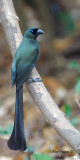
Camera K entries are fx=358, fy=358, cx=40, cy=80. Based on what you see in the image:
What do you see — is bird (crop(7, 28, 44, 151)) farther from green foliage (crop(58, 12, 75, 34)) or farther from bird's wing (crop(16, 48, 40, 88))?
green foliage (crop(58, 12, 75, 34))

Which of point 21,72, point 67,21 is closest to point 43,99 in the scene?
point 21,72

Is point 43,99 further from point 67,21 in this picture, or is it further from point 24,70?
point 67,21

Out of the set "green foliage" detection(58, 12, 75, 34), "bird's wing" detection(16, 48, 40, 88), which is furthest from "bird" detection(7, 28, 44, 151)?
"green foliage" detection(58, 12, 75, 34)

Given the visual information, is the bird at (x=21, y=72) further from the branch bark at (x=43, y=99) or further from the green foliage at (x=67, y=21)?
the green foliage at (x=67, y=21)

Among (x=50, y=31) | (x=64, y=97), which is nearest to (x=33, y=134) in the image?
(x=64, y=97)

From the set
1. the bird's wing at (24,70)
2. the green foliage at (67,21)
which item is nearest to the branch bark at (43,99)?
the bird's wing at (24,70)

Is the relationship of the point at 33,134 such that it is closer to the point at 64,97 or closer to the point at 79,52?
the point at 64,97
